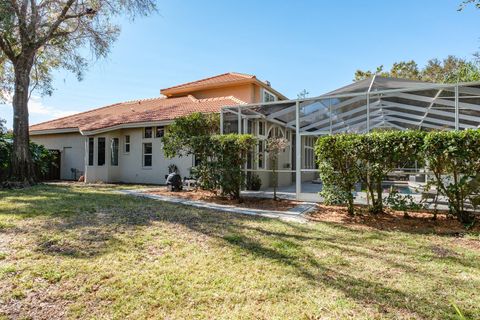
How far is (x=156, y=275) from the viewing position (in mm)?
3809

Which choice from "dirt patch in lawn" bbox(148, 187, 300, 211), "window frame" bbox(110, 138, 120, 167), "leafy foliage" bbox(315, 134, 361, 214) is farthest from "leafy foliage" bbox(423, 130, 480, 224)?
"window frame" bbox(110, 138, 120, 167)

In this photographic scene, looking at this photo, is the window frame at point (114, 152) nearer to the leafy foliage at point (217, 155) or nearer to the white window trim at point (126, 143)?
the white window trim at point (126, 143)

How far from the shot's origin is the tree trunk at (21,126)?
13031 mm

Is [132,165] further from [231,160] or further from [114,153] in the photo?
[231,160]

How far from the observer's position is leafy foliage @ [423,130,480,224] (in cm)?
637

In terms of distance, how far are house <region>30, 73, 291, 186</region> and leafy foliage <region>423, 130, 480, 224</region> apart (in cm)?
736

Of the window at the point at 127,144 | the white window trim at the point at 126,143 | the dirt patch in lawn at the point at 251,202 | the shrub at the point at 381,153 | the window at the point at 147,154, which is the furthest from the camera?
the window at the point at 127,144

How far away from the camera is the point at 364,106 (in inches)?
512

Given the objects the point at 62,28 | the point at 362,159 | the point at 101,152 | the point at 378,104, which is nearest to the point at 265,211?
Answer: the point at 362,159

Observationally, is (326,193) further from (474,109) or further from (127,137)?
(127,137)

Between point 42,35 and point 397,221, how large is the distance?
54.2 feet

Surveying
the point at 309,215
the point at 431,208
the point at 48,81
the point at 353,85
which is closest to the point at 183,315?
the point at 309,215

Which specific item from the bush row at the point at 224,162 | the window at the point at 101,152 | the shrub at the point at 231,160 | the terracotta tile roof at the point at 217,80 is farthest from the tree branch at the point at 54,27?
the shrub at the point at 231,160

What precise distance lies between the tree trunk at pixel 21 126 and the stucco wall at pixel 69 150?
Answer: 17.0ft
